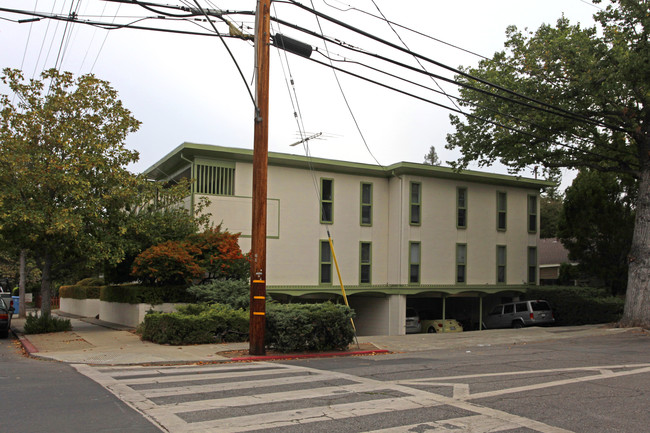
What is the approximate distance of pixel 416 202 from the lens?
2880 cm

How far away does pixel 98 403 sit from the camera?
308 inches

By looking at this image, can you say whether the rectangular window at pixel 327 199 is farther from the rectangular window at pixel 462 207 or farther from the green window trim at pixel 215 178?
the rectangular window at pixel 462 207

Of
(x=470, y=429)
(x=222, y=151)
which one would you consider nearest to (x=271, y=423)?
(x=470, y=429)

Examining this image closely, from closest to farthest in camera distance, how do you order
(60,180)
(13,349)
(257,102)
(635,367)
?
(635,367), (257,102), (13,349), (60,180)

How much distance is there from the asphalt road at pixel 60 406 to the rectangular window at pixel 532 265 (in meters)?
27.0

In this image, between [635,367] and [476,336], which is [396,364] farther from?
[476,336]

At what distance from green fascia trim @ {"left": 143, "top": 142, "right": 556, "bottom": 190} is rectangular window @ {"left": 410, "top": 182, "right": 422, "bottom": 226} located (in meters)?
0.62

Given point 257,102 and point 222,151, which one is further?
point 222,151

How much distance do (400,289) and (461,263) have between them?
14.2 ft

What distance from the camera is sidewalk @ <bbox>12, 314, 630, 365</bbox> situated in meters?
13.4

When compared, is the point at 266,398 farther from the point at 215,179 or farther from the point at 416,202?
the point at 416,202

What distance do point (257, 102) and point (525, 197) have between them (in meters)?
22.6

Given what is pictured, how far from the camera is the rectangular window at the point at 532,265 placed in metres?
32.6

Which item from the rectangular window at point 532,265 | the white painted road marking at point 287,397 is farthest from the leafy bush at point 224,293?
the rectangular window at point 532,265
